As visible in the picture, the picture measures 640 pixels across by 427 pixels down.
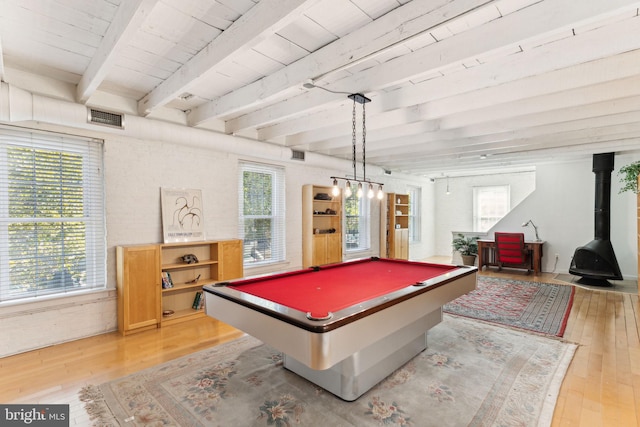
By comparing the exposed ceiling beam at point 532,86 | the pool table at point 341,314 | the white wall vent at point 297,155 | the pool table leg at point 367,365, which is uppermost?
the exposed ceiling beam at point 532,86

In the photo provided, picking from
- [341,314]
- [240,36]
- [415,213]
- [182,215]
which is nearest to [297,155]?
[182,215]

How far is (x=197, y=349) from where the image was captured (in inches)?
133

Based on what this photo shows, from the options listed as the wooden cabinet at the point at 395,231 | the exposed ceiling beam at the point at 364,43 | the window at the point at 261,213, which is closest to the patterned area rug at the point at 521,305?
the wooden cabinet at the point at 395,231

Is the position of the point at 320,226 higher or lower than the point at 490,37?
lower

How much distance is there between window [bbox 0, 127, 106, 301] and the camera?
10.8ft

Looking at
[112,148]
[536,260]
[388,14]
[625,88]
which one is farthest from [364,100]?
[536,260]

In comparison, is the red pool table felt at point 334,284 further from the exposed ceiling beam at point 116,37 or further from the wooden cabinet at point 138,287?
the exposed ceiling beam at point 116,37

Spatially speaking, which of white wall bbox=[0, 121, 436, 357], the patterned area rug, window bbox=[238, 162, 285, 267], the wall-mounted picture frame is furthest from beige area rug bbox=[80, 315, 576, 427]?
window bbox=[238, 162, 285, 267]

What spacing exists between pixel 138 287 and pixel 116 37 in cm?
286

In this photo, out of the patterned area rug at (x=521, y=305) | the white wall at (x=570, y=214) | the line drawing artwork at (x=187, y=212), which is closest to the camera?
the patterned area rug at (x=521, y=305)

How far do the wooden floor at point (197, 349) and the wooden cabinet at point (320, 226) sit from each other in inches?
92.8

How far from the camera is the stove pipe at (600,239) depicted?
19.3 ft

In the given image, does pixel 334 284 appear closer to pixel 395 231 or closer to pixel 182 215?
pixel 182 215

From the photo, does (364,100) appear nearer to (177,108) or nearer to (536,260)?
(177,108)
